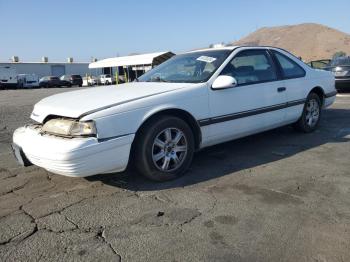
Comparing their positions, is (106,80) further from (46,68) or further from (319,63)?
(319,63)

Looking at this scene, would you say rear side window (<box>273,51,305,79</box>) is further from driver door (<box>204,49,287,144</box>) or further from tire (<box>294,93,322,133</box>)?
tire (<box>294,93,322,133</box>)

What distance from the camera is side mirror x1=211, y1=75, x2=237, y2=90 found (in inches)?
175

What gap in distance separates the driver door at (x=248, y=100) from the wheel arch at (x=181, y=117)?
0.17 meters

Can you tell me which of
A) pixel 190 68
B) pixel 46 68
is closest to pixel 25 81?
pixel 46 68

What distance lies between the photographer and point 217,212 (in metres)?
3.35

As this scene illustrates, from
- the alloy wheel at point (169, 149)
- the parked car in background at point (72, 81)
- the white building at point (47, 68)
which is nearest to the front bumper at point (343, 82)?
the alloy wheel at point (169, 149)

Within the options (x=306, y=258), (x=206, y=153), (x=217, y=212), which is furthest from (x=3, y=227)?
(x=206, y=153)

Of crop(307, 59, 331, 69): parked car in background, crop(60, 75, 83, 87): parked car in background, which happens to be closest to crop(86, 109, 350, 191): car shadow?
crop(307, 59, 331, 69): parked car in background

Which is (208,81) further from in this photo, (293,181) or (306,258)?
(306,258)

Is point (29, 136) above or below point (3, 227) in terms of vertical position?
above

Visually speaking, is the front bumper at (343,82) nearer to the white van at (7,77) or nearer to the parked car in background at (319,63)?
the parked car in background at (319,63)

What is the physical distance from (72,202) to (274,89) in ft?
10.3

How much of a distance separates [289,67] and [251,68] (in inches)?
38.2

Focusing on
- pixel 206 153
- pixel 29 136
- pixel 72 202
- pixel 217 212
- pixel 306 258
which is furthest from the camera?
pixel 206 153
